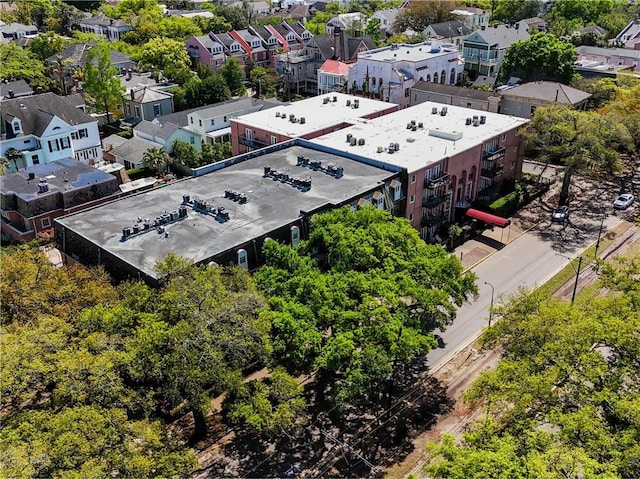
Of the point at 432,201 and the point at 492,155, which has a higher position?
the point at 492,155

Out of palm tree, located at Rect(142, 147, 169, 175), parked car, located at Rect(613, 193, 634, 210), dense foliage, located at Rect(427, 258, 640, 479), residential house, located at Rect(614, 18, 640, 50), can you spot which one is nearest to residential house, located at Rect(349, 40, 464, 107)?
parked car, located at Rect(613, 193, 634, 210)

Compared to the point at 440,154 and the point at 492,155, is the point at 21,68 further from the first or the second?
the point at 492,155

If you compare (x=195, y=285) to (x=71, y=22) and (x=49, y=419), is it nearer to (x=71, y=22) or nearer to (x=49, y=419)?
(x=49, y=419)

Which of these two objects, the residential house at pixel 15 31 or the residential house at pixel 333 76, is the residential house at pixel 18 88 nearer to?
the residential house at pixel 333 76

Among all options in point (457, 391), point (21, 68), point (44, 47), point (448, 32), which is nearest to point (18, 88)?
point (21, 68)

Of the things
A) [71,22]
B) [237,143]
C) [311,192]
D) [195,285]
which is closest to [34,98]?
[237,143]

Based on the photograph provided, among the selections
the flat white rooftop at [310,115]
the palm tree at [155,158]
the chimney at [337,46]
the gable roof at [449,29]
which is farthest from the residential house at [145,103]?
the gable roof at [449,29]
